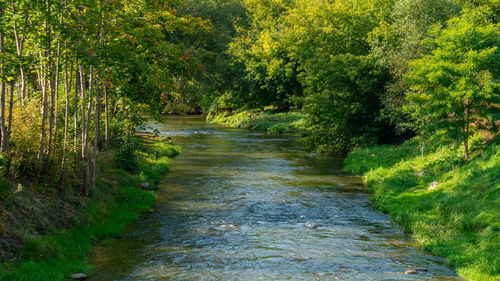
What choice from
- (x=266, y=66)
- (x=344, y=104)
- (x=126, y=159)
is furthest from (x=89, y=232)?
(x=266, y=66)

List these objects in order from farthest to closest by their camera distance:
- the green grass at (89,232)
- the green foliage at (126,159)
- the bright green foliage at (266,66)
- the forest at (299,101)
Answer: the bright green foliage at (266,66), the green foliage at (126,159), the forest at (299,101), the green grass at (89,232)

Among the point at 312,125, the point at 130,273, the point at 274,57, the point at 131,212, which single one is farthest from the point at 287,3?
the point at 130,273

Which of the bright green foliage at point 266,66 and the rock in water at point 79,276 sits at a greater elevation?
the bright green foliage at point 266,66

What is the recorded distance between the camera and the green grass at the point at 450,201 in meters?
12.6

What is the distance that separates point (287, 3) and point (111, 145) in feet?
186

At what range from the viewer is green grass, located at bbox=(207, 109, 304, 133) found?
5141 cm

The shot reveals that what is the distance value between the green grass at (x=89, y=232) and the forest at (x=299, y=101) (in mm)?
79

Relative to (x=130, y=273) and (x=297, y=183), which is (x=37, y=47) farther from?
(x=297, y=183)

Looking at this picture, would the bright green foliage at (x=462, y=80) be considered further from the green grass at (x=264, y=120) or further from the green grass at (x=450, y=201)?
the green grass at (x=264, y=120)

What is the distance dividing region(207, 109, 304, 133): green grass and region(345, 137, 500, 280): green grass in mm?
25539

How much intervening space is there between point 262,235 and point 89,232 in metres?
5.30

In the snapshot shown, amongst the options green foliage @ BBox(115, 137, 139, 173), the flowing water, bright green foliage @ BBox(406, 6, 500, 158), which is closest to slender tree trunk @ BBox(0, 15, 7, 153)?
the flowing water

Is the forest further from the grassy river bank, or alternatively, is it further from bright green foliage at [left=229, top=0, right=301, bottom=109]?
bright green foliage at [left=229, top=0, right=301, bottom=109]

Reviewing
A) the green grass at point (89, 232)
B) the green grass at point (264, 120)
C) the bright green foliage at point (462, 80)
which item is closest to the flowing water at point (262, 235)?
the green grass at point (89, 232)
